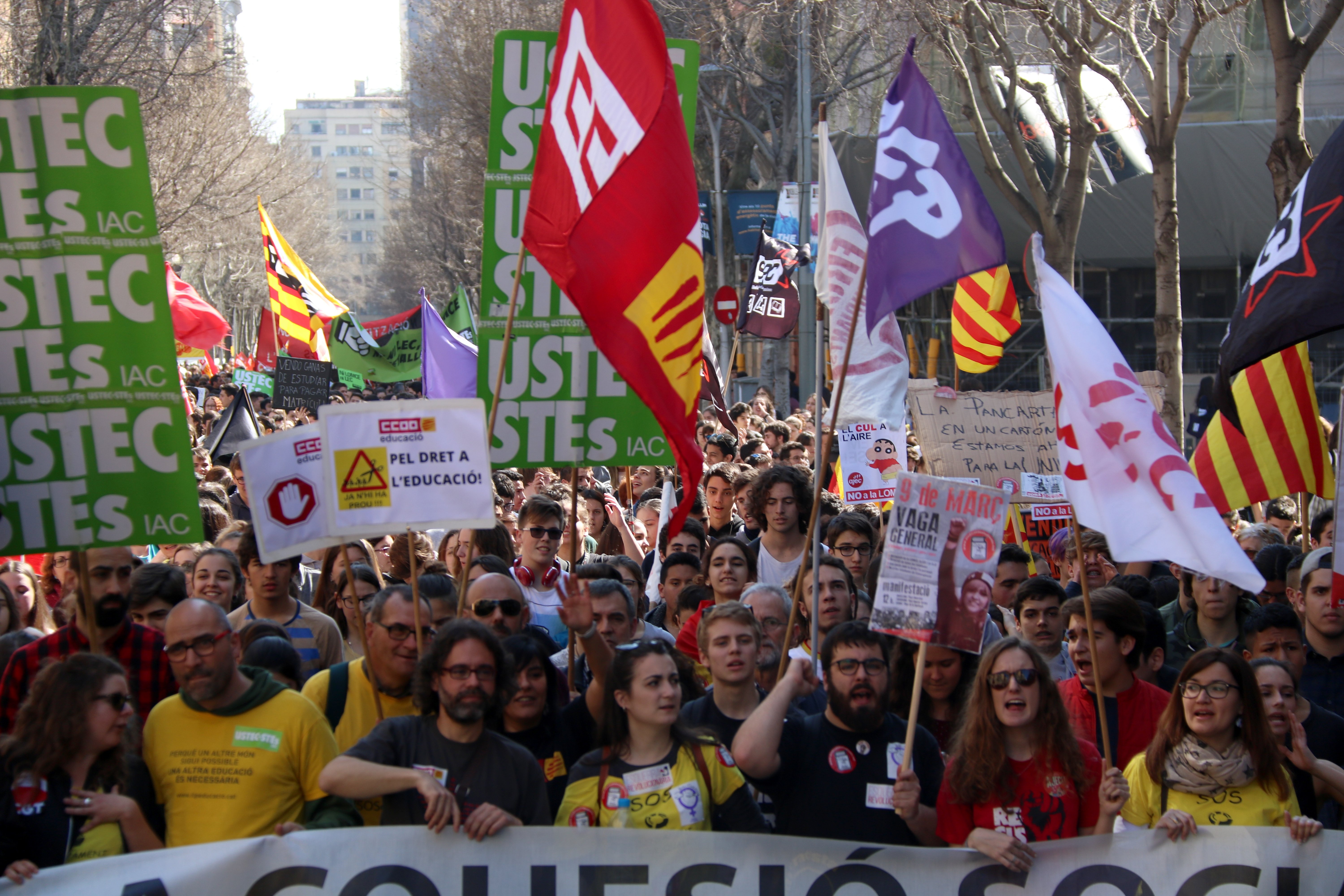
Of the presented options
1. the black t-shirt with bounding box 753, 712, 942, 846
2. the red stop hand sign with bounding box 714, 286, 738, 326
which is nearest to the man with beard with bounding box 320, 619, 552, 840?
the black t-shirt with bounding box 753, 712, 942, 846

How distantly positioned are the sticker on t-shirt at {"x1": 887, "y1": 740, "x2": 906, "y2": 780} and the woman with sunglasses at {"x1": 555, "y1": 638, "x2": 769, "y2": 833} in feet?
1.32

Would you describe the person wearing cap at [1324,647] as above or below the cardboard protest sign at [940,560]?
below

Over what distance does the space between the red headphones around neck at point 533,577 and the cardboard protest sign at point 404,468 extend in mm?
1729

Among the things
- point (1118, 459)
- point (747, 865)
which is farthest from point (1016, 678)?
point (747, 865)

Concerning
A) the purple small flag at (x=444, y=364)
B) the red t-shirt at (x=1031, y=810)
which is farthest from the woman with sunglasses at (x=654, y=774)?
the purple small flag at (x=444, y=364)

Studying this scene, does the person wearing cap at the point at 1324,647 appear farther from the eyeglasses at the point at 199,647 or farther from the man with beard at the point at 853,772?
the eyeglasses at the point at 199,647

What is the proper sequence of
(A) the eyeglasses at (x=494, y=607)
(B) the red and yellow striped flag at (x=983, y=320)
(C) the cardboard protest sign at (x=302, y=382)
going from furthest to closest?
(C) the cardboard protest sign at (x=302, y=382)
(B) the red and yellow striped flag at (x=983, y=320)
(A) the eyeglasses at (x=494, y=607)

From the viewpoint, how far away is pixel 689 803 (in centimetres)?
412

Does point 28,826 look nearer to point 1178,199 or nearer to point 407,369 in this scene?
point 407,369

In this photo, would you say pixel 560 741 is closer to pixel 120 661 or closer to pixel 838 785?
pixel 838 785

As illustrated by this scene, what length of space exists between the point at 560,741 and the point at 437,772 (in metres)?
0.71

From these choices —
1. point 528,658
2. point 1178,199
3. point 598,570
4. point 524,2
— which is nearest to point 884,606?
point 528,658

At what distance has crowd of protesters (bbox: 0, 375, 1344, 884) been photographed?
13.1 feet

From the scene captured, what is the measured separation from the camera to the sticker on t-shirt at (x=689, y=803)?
4.11 m
